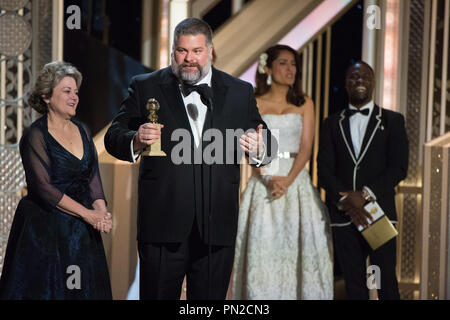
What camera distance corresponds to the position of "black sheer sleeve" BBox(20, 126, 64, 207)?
122 inches

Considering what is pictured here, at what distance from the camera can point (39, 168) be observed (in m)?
3.10

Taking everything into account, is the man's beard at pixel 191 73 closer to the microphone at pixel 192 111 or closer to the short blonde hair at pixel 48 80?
the microphone at pixel 192 111

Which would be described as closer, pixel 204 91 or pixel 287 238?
pixel 204 91

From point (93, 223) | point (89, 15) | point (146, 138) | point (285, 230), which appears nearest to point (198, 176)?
point (146, 138)

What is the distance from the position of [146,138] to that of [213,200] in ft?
1.34

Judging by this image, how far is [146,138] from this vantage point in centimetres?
247

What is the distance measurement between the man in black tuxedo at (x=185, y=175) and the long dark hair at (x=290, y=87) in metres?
1.60

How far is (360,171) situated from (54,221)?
1876mm

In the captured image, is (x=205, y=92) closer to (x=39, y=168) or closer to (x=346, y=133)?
(x=39, y=168)

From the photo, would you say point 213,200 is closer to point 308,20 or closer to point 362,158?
point 362,158

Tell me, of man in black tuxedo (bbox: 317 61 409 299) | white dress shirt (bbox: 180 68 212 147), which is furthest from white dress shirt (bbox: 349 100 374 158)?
white dress shirt (bbox: 180 68 212 147)

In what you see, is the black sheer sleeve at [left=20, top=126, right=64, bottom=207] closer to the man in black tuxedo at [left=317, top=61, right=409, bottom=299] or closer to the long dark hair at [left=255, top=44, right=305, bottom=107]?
the long dark hair at [left=255, top=44, right=305, bottom=107]

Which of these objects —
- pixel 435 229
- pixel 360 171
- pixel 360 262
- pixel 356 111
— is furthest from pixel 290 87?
pixel 435 229
